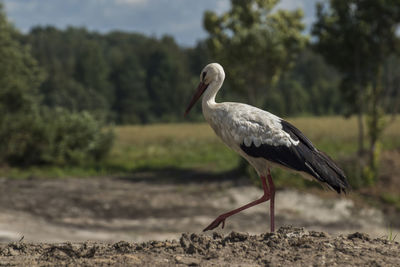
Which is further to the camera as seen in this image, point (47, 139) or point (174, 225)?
point (47, 139)

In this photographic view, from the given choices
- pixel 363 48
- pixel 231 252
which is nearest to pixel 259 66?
pixel 363 48

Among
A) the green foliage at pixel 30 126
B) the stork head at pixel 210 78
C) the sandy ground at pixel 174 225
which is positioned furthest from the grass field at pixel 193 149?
the stork head at pixel 210 78

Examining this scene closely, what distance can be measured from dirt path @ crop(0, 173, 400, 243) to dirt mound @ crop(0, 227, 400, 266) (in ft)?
26.4

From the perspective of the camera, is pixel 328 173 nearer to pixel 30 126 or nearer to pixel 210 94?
pixel 210 94

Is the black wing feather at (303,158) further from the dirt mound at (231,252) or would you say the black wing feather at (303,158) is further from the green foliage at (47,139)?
the green foliage at (47,139)

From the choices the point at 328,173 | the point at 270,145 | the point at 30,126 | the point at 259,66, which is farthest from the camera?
the point at 30,126

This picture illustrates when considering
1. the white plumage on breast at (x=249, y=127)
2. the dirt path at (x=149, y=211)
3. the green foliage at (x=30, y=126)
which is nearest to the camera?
Answer: the white plumage on breast at (x=249, y=127)

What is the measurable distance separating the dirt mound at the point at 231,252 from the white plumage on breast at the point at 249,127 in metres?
1.09

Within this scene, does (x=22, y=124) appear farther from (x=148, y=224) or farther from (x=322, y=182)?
(x=322, y=182)

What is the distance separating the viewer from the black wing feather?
5887 mm

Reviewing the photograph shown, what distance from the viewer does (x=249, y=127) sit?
20.1 ft

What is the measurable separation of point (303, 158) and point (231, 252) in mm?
1517

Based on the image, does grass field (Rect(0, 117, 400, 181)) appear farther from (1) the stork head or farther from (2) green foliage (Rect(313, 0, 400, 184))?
(1) the stork head

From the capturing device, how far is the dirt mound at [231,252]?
4.92m
